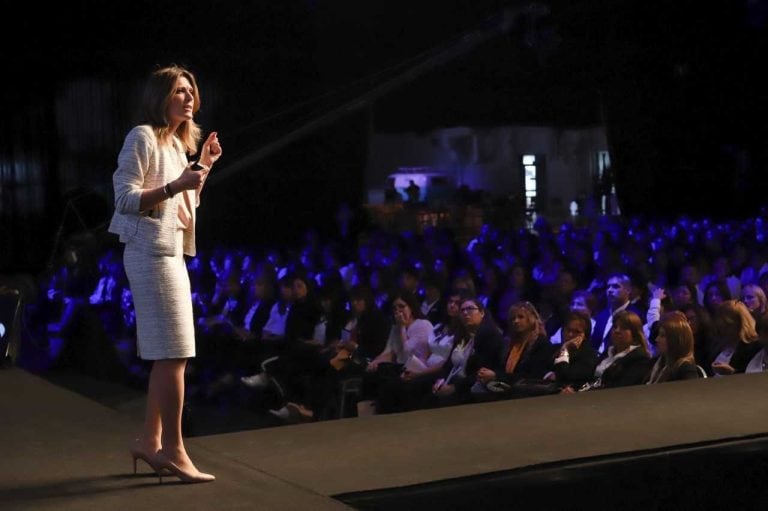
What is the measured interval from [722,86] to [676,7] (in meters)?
1.66

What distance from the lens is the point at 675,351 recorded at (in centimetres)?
610

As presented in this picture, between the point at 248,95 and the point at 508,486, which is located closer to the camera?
the point at 508,486

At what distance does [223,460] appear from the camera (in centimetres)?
403

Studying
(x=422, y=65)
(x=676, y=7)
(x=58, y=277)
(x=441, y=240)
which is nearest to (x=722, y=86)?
(x=676, y=7)

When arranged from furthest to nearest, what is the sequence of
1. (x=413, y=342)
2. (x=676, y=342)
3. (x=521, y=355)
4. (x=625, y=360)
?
(x=413, y=342), (x=521, y=355), (x=625, y=360), (x=676, y=342)

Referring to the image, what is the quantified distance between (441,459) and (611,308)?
12.2 feet

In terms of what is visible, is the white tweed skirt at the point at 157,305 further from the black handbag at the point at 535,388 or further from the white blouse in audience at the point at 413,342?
the white blouse in audience at the point at 413,342

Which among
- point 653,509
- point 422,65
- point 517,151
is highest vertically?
point 422,65

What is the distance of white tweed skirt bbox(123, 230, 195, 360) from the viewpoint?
3.49m

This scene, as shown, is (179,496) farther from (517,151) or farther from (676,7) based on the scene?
(676,7)

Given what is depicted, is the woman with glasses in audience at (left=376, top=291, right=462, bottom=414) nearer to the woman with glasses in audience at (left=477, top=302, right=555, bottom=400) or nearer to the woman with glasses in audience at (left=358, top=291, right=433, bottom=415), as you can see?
the woman with glasses in audience at (left=358, top=291, right=433, bottom=415)

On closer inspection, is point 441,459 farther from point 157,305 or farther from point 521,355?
point 521,355

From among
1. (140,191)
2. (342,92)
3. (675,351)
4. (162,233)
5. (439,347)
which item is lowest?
(439,347)

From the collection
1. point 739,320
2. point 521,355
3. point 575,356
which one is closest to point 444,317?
point 521,355
